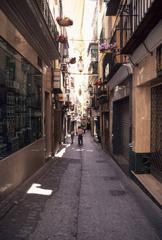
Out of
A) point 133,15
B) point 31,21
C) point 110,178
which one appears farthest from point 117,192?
point 31,21

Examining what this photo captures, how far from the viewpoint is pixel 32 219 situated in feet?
24.8

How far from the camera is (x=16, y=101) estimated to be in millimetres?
10703

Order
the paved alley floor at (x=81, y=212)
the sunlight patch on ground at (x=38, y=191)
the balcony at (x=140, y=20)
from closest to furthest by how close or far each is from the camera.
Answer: the paved alley floor at (x=81, y=212) < the balcony at (x=140, y=20) < the sunlight patch on ground at (x=38, y=191)

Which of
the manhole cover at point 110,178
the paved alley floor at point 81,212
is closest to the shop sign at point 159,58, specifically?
the paved alley floor at point 81,212

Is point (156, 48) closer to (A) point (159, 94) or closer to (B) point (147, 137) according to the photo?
(A) point (159, 94)

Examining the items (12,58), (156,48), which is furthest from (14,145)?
(156,48)

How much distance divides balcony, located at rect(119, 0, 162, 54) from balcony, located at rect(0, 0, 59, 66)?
2.61 m

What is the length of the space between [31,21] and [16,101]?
243 cm

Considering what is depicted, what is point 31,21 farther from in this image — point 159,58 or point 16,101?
point 159,58

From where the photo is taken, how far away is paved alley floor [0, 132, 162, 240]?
671 cm

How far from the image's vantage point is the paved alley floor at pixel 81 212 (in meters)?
6.71

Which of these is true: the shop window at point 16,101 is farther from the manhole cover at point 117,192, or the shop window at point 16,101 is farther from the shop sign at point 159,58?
the shop sign at point 159,58

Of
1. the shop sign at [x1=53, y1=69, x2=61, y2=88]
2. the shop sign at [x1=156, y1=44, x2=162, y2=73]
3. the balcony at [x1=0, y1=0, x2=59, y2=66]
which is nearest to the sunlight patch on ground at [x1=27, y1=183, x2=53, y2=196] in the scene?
the shop sign at [x1=156, y1=44, x2=162, y2=73]

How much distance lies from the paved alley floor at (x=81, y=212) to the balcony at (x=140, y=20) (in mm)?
3924
